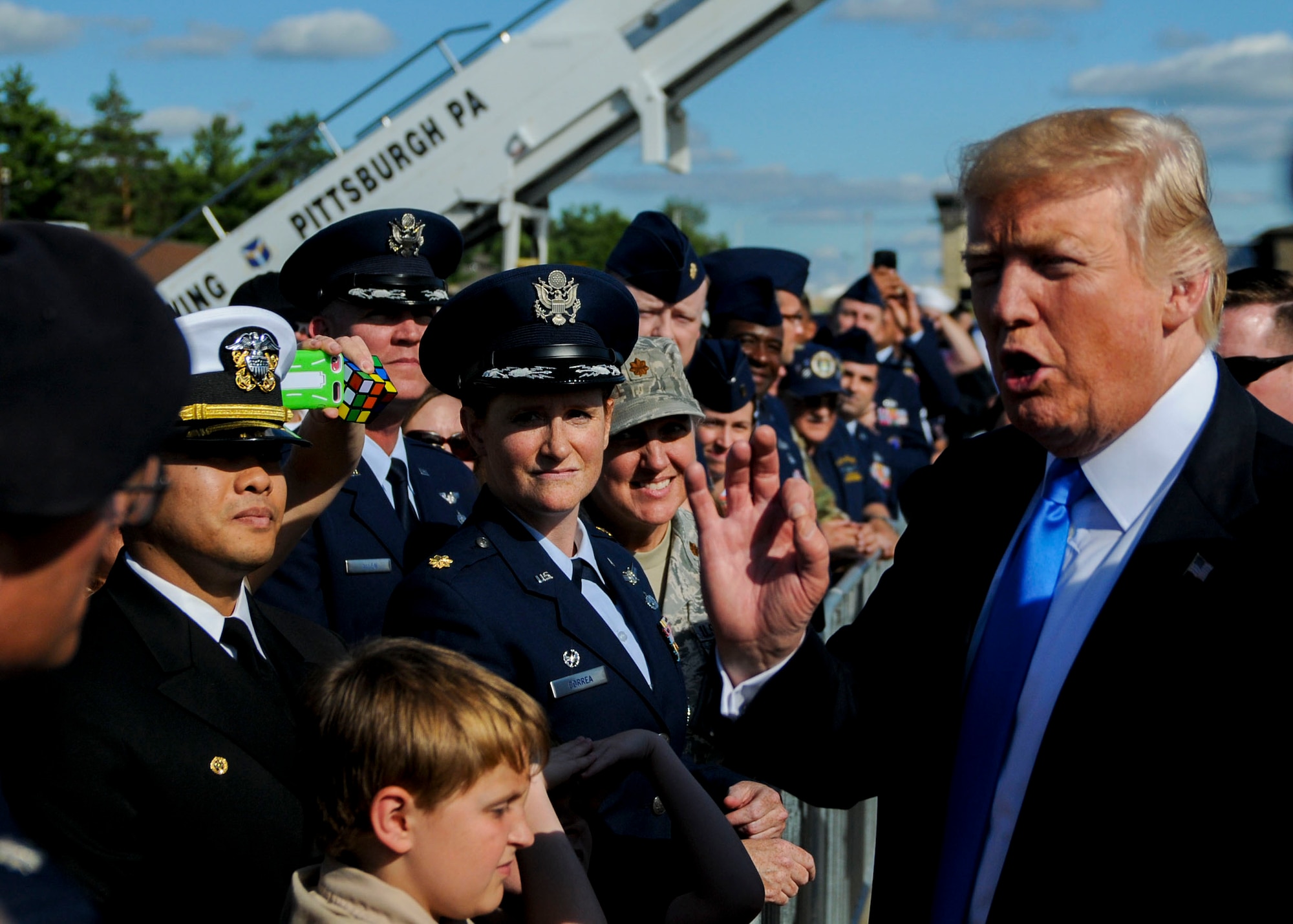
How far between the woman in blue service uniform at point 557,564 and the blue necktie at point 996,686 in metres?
0.53

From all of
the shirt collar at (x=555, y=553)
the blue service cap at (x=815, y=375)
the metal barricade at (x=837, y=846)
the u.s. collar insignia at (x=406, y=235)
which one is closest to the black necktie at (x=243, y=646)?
the shirt collar at (x=555, y=553)

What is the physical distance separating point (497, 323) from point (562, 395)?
227 mm

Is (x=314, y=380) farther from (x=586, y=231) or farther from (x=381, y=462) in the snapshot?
(x=586, y=231)

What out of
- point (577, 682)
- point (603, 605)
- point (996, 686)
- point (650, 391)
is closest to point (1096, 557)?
point (996, 686)

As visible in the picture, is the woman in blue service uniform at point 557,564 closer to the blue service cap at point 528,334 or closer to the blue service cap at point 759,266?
the blue service cap at point 528,334

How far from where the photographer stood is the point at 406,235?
13.5ft

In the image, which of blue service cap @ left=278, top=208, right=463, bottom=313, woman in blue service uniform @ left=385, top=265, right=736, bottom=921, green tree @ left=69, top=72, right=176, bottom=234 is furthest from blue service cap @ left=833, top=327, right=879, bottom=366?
green tree @ left=69, top=72, right=176, bottom=234

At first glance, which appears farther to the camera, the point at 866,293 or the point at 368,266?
the point at 866,293

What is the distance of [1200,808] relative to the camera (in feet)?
6.16

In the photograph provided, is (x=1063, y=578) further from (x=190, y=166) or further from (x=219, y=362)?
(x=190, y=166)

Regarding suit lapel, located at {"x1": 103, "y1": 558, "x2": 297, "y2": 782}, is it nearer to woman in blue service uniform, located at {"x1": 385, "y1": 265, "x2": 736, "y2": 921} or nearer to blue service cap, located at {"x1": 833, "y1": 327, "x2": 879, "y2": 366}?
woman in blue service uniform, located at {"x1": 385, "y1": 265, "x2": 736, "y2": 921}

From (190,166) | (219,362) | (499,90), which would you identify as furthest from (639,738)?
(190,166)

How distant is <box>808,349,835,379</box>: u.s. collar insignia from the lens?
22.4 feet

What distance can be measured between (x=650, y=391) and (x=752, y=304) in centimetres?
269
